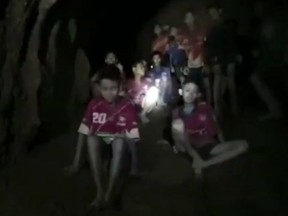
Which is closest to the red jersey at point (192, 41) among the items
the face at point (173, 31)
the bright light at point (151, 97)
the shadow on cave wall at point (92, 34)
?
the face at point (173, 31)

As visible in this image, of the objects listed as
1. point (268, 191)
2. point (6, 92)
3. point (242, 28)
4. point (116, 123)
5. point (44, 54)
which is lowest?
point (268, 191)

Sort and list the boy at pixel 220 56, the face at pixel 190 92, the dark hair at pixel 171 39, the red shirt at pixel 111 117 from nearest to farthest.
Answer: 1. the red shirt at pixel 111 117
2. the face at pixel 190 92
3. the boy at pixel 220 56
4. the dark hair at pixel 171 39

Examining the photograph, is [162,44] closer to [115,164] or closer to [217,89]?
[217,89]

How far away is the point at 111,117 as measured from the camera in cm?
655

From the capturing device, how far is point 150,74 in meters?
11.3

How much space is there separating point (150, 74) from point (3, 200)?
200 inches

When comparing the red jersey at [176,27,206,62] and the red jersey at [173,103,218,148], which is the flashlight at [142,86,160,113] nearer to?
the red jersey at [176,27,206,62]

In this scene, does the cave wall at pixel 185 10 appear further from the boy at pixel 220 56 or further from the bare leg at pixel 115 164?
the bare leg at pixel 115 164

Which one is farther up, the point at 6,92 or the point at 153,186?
the point at 6,92

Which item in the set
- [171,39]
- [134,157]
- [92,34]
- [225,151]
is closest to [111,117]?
[134,157]

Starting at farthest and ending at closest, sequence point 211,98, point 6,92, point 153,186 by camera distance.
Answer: point 211,98 < point 6,92 < point 153,186

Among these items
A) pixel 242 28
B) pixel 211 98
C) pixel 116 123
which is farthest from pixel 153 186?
pixel 242 28

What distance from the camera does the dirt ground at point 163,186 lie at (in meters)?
6.37

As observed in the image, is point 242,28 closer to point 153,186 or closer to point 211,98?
point 211,98
